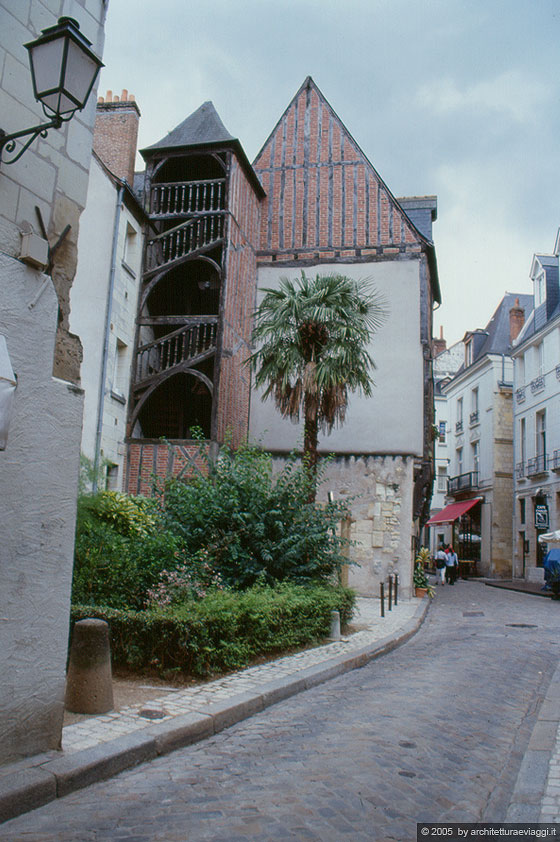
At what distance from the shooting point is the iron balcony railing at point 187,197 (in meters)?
17.6

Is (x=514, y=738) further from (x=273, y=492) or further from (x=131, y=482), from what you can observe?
(x=131, y=482)

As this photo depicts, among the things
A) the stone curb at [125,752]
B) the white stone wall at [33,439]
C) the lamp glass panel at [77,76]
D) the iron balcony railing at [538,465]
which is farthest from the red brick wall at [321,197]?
the lamp glass panel at [77,76]

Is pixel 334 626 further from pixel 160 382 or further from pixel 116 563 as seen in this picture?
pixel 160 382

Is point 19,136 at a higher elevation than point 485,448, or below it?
below

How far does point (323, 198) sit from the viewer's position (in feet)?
66.2

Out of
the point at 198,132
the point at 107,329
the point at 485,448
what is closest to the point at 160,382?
the point at 107,329

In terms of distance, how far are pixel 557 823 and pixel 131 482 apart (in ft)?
46.0

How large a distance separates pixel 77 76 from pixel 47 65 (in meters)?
0.17

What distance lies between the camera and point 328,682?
709 cm

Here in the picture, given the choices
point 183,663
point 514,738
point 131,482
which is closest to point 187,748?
point 183,663

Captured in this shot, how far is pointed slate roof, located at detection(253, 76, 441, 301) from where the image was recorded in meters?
19.8

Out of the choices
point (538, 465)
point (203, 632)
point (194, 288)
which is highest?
point (194, 288)

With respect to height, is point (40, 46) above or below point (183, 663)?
above

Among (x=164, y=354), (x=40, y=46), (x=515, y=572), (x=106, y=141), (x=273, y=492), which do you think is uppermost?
(x=106, y=141)
